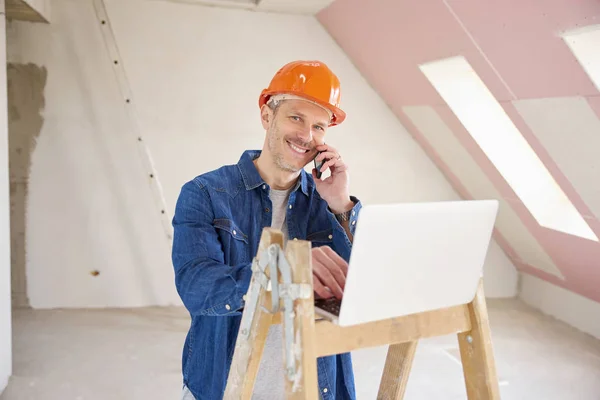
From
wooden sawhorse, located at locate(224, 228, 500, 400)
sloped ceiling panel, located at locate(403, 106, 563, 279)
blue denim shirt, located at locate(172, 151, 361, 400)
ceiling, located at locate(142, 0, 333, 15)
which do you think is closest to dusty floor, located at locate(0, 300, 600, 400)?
sloped ceiling panel, located at locate(403, 106, 563, 279)

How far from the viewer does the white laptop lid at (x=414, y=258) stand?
0.87 m

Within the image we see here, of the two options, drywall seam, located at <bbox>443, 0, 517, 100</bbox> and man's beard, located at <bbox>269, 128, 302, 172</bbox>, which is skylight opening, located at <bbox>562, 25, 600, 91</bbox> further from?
man's beard, located at <bbox>269, 128, 302, 172</bbox>

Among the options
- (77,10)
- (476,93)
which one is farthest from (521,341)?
(77,10)

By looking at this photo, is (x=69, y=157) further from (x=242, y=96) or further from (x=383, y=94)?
(x=383, y=94)

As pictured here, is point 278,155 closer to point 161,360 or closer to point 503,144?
point 161,360

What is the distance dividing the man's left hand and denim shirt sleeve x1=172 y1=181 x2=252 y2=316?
296mm

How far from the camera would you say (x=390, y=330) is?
0.99m

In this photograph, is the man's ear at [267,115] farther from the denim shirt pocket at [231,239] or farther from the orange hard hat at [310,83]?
the denim shirt pocket at [231,239]

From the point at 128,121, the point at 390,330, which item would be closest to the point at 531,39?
the point at 390,330

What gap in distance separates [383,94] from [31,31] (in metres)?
2.40

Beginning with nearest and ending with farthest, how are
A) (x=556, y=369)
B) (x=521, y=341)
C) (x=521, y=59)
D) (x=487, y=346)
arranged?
(x=487, y=346), (x=521, y=59), (x=556, y=369), (x=521, y=341)

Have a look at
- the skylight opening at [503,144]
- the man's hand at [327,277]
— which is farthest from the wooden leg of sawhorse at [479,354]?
the skylight opening at [503,144]

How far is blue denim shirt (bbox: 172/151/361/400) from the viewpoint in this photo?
1.15 metres

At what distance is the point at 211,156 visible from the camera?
A: 396cm
